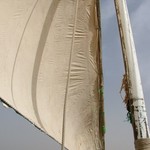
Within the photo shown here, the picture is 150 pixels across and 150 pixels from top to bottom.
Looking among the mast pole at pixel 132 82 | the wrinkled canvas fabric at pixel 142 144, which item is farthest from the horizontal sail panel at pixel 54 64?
the wrinkled canvas fabric at pixel 142 144

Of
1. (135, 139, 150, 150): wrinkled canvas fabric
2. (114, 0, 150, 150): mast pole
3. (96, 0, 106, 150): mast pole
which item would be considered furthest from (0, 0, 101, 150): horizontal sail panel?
(135, 139, 150, 150): wrinkled canvas fabric

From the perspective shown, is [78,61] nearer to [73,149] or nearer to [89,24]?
[89,24]

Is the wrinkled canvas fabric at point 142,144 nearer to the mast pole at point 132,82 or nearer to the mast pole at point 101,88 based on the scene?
the mast pole at point 132,82

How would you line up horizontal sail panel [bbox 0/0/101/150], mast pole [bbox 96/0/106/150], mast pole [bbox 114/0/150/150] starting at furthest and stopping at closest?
mast pole [bbox 96/0/106/150] < horizontal sail panel [bbox 0/0/101/150] < mast pole [bbox 114/0/150/150]

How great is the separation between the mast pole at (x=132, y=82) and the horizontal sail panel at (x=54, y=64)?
20.2 inches

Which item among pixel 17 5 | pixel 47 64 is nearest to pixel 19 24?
pixel 17 5

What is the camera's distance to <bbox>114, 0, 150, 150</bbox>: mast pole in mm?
3707

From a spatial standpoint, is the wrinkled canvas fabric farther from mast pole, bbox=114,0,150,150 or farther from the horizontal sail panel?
the horizontal sail panel

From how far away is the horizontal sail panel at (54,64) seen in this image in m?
4.07

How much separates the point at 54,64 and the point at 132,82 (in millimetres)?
1031

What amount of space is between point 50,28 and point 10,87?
3.57 ft

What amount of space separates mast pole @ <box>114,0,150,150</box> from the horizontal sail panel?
0.51 meters

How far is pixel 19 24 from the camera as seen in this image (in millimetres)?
4328

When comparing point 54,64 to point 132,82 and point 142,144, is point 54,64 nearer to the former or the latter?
point 132,82
